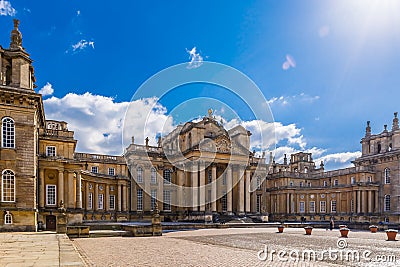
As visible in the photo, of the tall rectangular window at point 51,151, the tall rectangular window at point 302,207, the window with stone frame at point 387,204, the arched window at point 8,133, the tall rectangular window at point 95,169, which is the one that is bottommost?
the tall rectangular window at point 302,207

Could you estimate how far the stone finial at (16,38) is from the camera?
2827cm

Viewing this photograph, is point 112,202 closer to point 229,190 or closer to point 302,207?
point 229,190

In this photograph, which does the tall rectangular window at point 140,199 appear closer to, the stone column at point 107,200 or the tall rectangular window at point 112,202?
the tall rectangular window at point 112,202

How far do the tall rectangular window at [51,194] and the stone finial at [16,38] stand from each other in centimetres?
1394

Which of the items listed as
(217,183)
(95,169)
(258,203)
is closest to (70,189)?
(95,169)

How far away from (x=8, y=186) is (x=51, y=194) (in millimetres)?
8746

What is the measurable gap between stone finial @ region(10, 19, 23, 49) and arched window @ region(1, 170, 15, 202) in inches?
401

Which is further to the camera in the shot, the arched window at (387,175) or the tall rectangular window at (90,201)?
the arched window at (387,175)

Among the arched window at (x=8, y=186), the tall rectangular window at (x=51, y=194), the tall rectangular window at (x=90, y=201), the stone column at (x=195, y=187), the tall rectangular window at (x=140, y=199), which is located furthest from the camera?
the tall rectangular window at (x=140, y=199)

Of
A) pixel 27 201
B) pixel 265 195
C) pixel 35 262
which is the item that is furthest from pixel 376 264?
pixel 265 195

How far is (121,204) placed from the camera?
173ft

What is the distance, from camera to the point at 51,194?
34969 mm

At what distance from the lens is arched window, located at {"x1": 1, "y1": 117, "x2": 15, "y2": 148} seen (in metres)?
26.7

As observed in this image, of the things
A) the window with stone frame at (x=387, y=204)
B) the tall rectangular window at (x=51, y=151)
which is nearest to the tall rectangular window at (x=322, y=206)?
the window with stone frame at (x=387, y=204)
